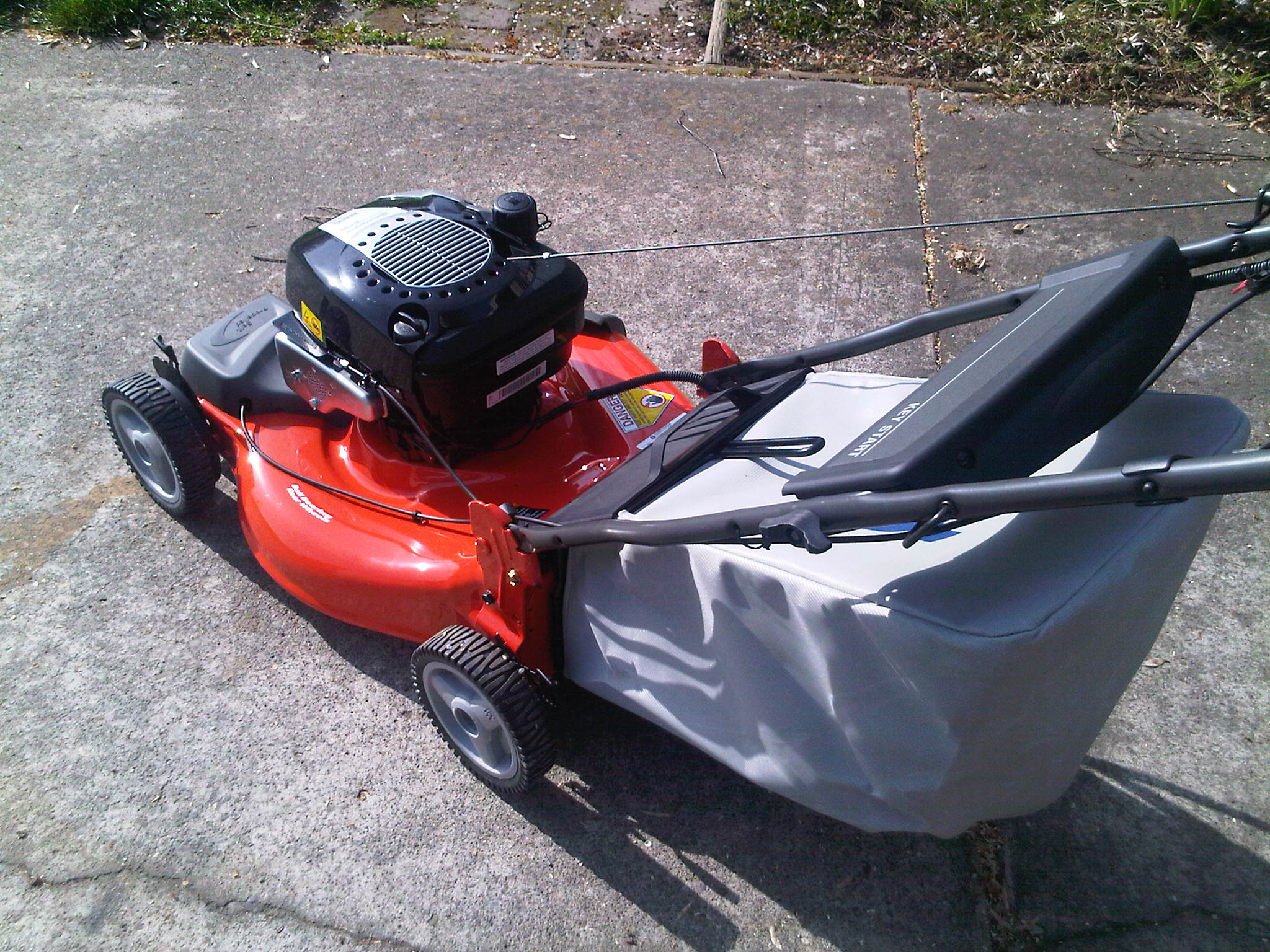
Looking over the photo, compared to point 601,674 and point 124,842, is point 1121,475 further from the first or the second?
point 124,842

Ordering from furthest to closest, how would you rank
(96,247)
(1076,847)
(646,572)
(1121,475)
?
1. (96,247)
2. (1076,847)
3. (646,572)
4. (1121,475)

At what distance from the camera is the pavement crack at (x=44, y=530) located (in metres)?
2.37

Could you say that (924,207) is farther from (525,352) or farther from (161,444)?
(161,444)

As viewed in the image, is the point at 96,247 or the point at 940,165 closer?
the point at 96,247

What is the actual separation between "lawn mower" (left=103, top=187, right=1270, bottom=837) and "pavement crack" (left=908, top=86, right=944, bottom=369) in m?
1.04

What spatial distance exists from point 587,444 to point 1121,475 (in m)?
1.21

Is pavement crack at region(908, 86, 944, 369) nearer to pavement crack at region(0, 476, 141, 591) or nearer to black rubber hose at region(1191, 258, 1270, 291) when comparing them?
black rubber hose at region(1191, 258, 1270, 291)

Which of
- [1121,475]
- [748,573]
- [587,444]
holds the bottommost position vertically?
[587,444]

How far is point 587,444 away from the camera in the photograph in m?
2.08

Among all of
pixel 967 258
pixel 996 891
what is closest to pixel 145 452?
pixel 996 891

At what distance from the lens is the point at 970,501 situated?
111 centimetres

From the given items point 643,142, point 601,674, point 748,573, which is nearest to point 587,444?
point 601,674

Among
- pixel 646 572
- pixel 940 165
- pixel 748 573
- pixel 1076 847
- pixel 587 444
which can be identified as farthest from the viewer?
pixel 940 165

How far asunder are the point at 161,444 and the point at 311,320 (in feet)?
2.06
